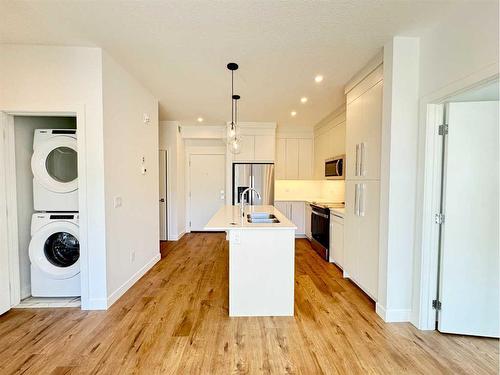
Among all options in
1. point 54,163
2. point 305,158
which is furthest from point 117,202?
point 305,158

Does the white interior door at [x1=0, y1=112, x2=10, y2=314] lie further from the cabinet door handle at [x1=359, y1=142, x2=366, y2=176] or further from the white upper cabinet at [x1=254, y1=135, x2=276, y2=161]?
the white upper cabinet at [x1=254, y1=135, x2=276, y2=161]

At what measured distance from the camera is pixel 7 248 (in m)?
2.60

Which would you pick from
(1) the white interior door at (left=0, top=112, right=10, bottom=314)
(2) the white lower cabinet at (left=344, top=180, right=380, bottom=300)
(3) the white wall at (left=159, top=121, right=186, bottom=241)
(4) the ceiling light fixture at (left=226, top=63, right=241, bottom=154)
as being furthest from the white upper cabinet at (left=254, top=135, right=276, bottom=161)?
(1) the white interior door at (left=0, top=112, right=10, bottom=314)

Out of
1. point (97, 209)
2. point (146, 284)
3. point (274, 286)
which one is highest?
point (97, 209)

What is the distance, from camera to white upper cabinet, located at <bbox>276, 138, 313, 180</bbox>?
5.97 meters

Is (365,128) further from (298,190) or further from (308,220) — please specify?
(298,190)

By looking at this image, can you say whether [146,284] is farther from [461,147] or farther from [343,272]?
[461,147]

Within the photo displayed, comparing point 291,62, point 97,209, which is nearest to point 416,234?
point 291,62

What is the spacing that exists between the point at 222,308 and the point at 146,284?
1228 millimetres

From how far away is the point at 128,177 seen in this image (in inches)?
123

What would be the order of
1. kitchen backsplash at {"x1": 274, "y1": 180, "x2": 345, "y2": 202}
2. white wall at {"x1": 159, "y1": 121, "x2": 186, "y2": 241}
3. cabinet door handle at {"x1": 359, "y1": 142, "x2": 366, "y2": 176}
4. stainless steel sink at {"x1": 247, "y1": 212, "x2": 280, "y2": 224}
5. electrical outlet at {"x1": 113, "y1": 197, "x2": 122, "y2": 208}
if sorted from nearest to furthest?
electrical outlet at {"x1": 113, "y1": 197, "x2": 122, "y2": 208} → cabinet door handle at {"x1": 359, "y1": 142, "x2": 366, "y2": 176} → stainless steel sink at {"x1": 247, "y1": 212, "x2": 280, "y2": 224} → white wall at {"x1": 159, "y1": 121, "x2": 186, "y2": 241} → kitchen backsplash at {"x1": 274, "y1": 180, "x2": 345, "y2": 202}

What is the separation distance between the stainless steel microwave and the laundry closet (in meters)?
3.83

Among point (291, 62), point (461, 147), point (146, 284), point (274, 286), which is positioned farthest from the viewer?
point (146, 284)

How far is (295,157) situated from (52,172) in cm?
468
